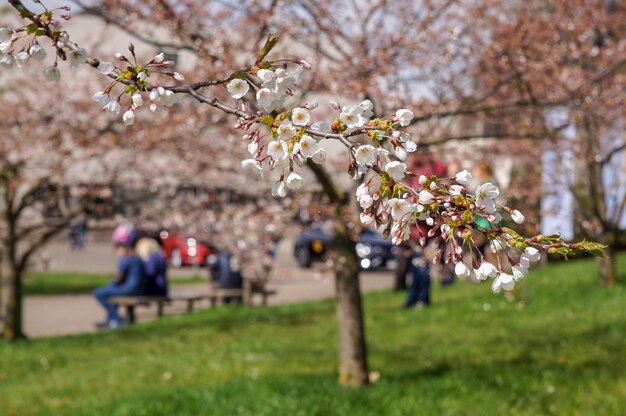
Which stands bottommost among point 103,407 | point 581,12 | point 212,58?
point 103,407

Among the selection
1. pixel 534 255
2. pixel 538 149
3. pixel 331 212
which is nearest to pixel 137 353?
pixel 331 212

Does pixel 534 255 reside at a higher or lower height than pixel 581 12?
lower

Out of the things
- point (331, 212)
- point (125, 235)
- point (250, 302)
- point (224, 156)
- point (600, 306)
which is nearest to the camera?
point (331, 212)

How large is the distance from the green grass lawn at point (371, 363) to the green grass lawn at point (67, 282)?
773 cm

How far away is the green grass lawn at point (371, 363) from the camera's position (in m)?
6.23

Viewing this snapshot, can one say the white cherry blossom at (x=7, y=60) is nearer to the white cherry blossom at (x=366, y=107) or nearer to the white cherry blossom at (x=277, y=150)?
the white cherry blossom at (x=277, y=150)

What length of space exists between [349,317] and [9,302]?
25.1 ft

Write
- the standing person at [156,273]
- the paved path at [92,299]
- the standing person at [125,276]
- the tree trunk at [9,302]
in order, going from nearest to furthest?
the tree trunk at [9,302], the standing person at [125,276], the standing person at [156,273], the paved path at [92,299]

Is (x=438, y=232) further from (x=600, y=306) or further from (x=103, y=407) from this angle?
(x=600, y=306)

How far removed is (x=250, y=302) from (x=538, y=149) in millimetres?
6296

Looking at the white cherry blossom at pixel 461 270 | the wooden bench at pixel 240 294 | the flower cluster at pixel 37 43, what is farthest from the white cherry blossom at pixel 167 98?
the wooden bench at pixel 240 294

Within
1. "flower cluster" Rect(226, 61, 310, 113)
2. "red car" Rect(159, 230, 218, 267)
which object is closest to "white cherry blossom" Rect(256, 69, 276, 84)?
"flower cluster" Rect(226, 61, 310, 113)

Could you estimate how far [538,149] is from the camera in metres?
15.4

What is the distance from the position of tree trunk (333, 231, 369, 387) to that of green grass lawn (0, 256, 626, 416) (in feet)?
→ 0.61
